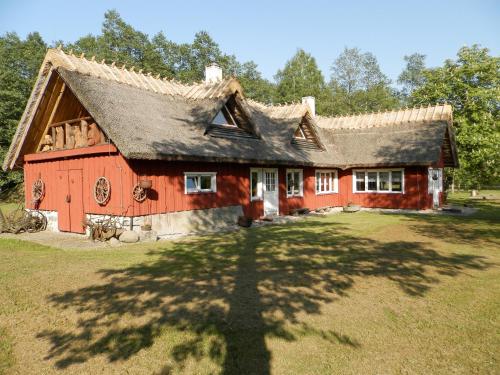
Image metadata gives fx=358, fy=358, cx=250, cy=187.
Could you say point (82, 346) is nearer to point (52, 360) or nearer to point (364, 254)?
point (52, 360)

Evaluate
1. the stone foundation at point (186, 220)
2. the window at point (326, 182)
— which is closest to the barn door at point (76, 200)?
the stone foundation at point (186, 220)

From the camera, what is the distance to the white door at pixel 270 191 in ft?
57.5

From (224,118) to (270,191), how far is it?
4.25 meters

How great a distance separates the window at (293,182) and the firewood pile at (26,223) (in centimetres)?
1156

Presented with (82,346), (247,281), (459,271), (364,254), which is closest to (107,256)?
(247,281)

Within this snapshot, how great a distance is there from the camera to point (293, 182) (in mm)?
19594

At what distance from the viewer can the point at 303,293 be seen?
21.3 ft

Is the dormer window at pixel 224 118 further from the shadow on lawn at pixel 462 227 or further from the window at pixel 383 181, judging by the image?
the window at pixel 383 181

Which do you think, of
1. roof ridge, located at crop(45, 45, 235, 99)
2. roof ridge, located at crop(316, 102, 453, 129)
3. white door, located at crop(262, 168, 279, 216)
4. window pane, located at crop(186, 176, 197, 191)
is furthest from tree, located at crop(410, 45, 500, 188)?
window pane, located at crop(186, 176, 197, 191)

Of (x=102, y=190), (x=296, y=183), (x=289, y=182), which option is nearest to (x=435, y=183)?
(x=296, y=183)

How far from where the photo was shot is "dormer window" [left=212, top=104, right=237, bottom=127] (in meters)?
16.0

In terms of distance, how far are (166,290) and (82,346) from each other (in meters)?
2.23

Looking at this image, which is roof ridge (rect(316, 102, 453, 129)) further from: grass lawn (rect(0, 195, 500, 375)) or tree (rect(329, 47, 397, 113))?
tree (rect(329, 47, 397, 113))

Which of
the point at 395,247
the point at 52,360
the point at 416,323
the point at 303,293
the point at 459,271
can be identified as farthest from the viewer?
the point at 395,247
